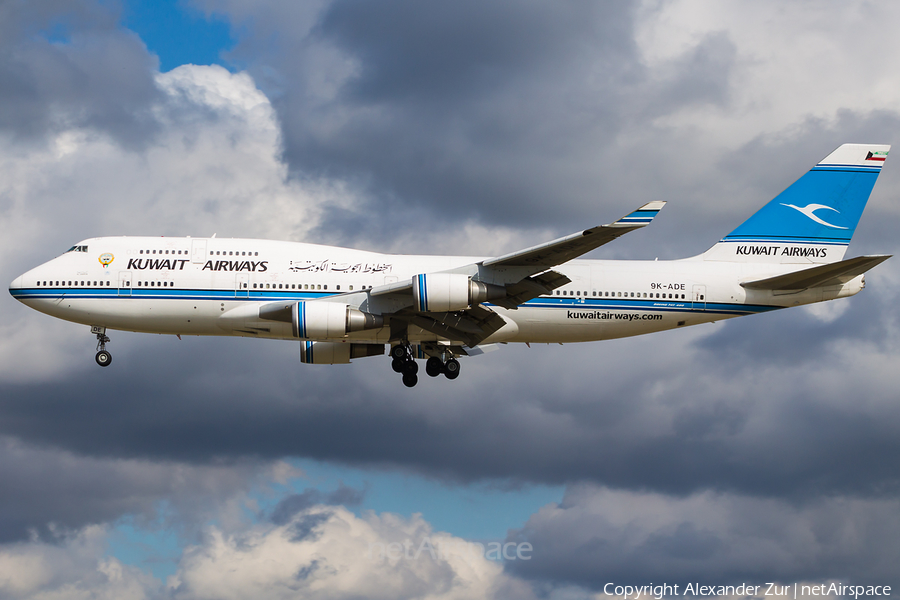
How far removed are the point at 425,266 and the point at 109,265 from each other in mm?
12843

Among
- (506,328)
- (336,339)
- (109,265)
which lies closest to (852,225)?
(506,328)

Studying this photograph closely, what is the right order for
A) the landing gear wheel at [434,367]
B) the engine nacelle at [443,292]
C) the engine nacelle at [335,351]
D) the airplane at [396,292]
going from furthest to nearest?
the engine nacelle at [335,351] < the landing gear wheel at [434,367] < the airplane at [396,292] < the engine nacelle at [443,292]

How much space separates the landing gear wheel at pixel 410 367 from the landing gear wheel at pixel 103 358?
40.9ft

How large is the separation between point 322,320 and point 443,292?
4.74m

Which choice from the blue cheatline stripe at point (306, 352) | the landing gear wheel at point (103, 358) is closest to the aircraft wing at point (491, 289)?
the blue cheatline stripe at point (306, 352)

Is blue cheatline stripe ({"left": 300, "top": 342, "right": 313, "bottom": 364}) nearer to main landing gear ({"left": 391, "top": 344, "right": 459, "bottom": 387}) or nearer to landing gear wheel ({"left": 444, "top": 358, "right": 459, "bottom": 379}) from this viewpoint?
main landing gear ({"left": 391, "top": 344, "right": 459, "bottom": 387})

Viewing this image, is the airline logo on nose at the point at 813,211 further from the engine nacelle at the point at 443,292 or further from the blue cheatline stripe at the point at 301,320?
the blue cheatline stripe at the point at 301,320

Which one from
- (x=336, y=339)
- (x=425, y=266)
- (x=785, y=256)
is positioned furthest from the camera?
(x=785, y=256)

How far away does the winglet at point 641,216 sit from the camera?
96.9 ft

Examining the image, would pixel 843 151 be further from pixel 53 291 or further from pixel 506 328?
pixel 53 291

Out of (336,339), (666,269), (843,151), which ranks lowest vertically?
(336,339)

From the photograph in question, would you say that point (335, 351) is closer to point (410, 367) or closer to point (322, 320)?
point (410, 367)

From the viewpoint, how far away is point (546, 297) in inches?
1503

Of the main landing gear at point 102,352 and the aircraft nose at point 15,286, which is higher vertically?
the aircraft nose at point 15,286
